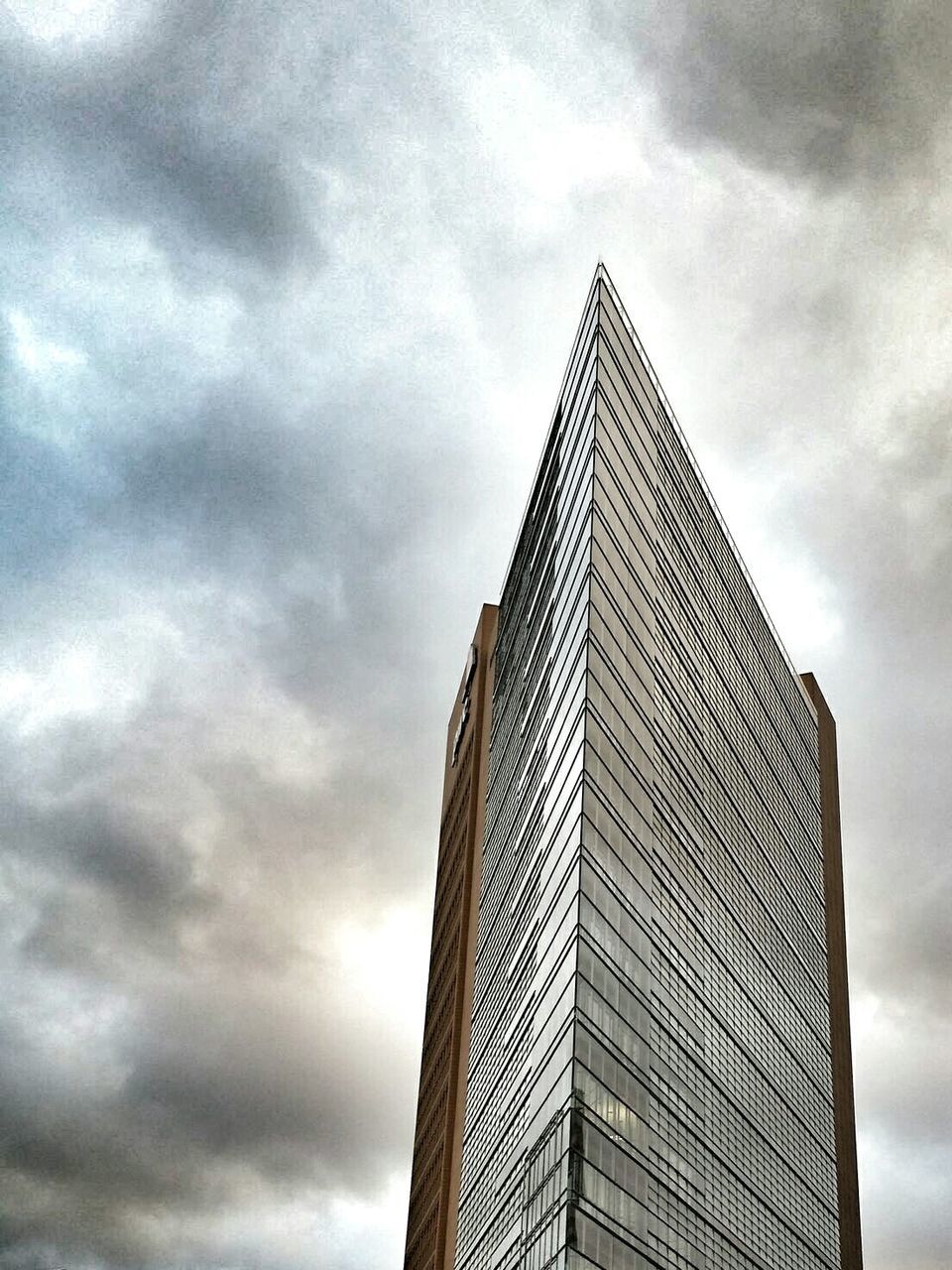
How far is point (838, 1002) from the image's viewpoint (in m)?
131

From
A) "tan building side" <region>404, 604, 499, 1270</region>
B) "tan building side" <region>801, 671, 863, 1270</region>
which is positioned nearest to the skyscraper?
"tan building side" <region>801, 671, 863, 1270</region>

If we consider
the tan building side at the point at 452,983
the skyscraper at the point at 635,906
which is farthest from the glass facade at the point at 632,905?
the tan building side at the point at 452,983

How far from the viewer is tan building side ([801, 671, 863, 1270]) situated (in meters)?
120

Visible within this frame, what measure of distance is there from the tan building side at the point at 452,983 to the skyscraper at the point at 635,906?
3104mm

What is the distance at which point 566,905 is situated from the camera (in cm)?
7138

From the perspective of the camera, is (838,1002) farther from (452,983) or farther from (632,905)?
(632,905)

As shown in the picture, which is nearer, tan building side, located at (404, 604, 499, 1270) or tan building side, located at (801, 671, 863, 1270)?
tan building side, located at (404, 604, 499, 1270)

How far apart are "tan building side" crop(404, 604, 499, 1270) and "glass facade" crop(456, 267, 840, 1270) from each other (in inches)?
159

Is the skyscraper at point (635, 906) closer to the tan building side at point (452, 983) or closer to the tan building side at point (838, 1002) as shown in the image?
the tan building side at point (838, 1002)

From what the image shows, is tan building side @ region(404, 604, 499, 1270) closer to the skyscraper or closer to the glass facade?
the skyscraper

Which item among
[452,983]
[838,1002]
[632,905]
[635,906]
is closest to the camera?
[632,905]

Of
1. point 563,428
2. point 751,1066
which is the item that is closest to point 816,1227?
point 751,1066

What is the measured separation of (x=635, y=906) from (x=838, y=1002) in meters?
63.2

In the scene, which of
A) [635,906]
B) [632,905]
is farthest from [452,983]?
[632,905]
